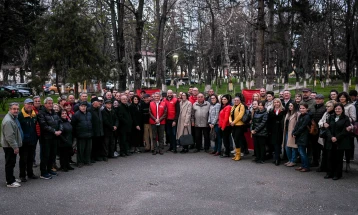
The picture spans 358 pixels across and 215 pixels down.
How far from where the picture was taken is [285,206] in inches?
228

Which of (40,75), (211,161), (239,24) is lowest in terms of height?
(211,161)

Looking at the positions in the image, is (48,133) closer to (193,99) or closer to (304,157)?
(193,99)

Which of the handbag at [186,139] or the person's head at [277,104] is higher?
the person's head at [277,104]

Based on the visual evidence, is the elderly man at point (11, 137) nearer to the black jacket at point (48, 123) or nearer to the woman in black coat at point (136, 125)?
the black jacket at point (48, 123)

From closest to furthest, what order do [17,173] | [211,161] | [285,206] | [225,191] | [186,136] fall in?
[285,206] < [225,191] < [17,173] < [211,161] < [186,136]

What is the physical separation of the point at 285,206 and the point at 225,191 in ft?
4.00

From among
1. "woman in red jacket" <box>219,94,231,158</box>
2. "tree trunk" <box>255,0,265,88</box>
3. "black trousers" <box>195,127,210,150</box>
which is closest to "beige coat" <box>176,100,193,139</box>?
"black trousers" <box>195,127,210,150</box>

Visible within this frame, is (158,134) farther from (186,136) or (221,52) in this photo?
(221,52)

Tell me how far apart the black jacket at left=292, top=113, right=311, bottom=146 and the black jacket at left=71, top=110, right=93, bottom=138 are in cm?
500

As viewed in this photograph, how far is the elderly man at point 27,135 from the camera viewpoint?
7160mm

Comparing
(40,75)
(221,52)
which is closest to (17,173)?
(40,75)

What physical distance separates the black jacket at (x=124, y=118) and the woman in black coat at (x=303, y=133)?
183 inches

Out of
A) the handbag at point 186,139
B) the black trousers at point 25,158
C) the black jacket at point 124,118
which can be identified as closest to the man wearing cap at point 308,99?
the handbag at point 186,139

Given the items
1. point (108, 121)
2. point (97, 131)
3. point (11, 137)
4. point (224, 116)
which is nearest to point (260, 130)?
point (224, 116)
